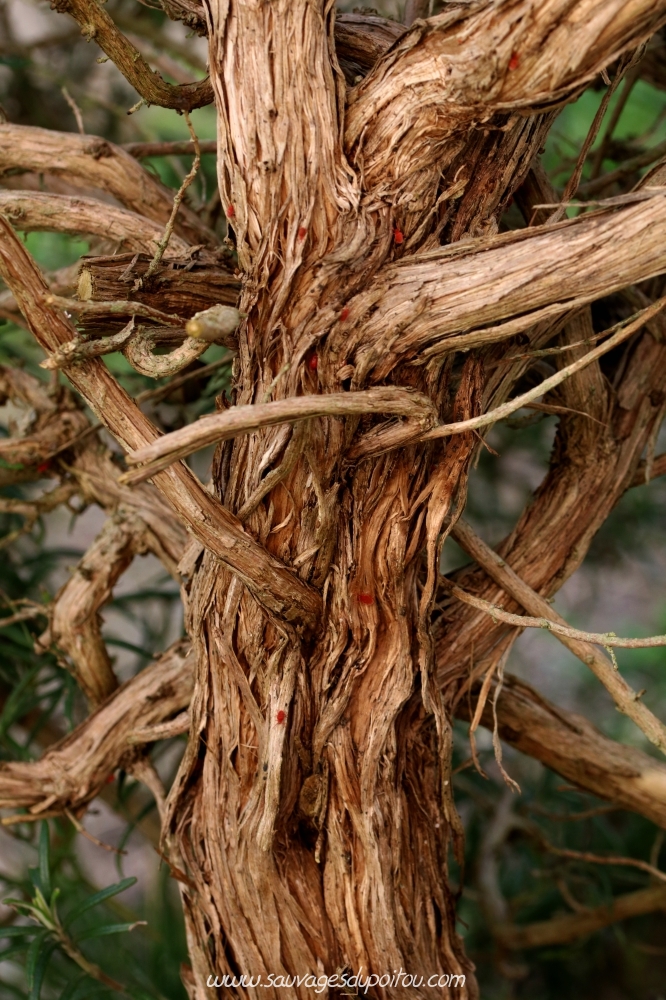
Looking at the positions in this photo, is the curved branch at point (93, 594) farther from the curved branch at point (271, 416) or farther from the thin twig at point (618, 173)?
the thin twig at point (618, 173)

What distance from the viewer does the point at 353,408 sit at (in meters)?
0.54

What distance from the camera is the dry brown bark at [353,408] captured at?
1.74 feet

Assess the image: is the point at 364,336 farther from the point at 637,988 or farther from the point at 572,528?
the point at 637,988

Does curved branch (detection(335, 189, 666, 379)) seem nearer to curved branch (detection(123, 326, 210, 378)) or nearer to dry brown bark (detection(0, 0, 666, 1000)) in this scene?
dry brown bark (detection(0, 0, 666, 1000))

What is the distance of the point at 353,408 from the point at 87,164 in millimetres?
429

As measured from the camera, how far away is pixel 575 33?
1.59ft

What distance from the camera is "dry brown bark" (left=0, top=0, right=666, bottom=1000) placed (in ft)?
1.74

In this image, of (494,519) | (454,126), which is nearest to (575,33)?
(454,126)

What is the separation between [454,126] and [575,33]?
0.09m

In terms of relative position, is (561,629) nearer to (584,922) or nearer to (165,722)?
(165,722)

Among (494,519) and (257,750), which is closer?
(257,750)

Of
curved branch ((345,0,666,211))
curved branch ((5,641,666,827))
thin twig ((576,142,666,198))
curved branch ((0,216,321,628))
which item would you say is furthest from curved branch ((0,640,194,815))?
thin twig ((576,142,666,198))

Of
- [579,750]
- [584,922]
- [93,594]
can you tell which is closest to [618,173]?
[579,750]

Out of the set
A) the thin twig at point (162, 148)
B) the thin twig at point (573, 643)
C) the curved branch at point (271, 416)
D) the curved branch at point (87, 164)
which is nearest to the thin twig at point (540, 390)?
the curved branch at point (271, 416)
